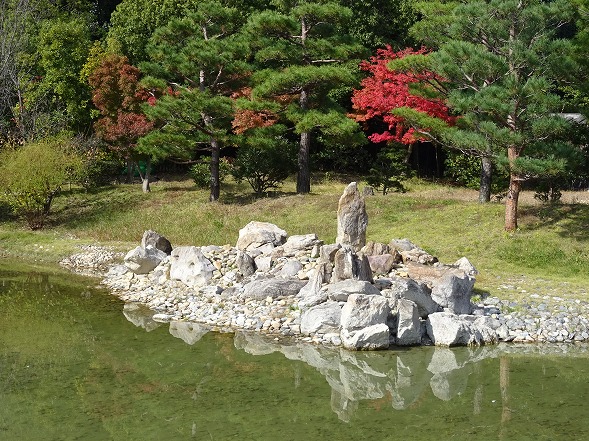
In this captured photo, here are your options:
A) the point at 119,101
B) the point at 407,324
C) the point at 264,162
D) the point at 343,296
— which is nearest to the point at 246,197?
the point at 264,162

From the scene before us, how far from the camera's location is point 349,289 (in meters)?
16.0

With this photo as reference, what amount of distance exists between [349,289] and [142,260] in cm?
774

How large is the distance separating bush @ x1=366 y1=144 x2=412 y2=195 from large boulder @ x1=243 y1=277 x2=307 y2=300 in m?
14.9

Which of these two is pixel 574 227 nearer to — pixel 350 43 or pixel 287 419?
pixel 350 43

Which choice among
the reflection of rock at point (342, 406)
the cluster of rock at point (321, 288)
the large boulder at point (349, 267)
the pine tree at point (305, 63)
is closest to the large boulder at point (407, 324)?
the cluster of rock at point (321, 288)

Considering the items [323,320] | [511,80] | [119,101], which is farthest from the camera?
[119,101]

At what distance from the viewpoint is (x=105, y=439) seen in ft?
34.9

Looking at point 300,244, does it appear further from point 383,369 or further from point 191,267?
point 383,369

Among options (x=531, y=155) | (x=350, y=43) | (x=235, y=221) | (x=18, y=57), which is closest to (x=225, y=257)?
(x=235, y=221)

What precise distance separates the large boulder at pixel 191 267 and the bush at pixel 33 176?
1062 centimetres

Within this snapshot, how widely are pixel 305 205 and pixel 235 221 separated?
292 cm

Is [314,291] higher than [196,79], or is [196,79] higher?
[196,79]

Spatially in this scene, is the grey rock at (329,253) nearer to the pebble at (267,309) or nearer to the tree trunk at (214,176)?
the pebble at (267,309)

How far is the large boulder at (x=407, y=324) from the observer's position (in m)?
Answer: 15.3
